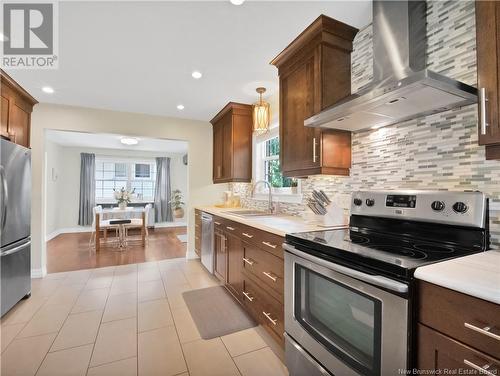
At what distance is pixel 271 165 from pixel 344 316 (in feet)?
8.25

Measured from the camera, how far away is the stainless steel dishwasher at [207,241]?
10.7 feet

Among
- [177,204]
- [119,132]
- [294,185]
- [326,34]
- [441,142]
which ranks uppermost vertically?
[326,34]

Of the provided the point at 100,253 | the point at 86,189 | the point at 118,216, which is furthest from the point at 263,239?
the point at 86,189

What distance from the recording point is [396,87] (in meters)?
1.12

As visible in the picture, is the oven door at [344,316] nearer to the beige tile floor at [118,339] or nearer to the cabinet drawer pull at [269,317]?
the cabinet drawer pull at [269,317]

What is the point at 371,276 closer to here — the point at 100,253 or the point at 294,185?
the point at 294,185

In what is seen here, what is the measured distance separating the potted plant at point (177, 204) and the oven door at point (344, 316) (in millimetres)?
6546

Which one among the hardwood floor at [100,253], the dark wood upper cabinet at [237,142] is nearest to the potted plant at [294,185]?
the dark wood upper cabinet at [237,142]

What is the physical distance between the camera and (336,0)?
63.0 inches

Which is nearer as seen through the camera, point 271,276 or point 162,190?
→ point 271,276

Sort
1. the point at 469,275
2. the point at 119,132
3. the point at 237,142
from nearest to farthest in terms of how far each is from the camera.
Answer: the point at 469,275 → the point at 237,142 → the point at 119,132

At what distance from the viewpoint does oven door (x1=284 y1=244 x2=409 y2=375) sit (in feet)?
3.04

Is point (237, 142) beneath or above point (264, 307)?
above

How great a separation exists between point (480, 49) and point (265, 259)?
1.69 meters
